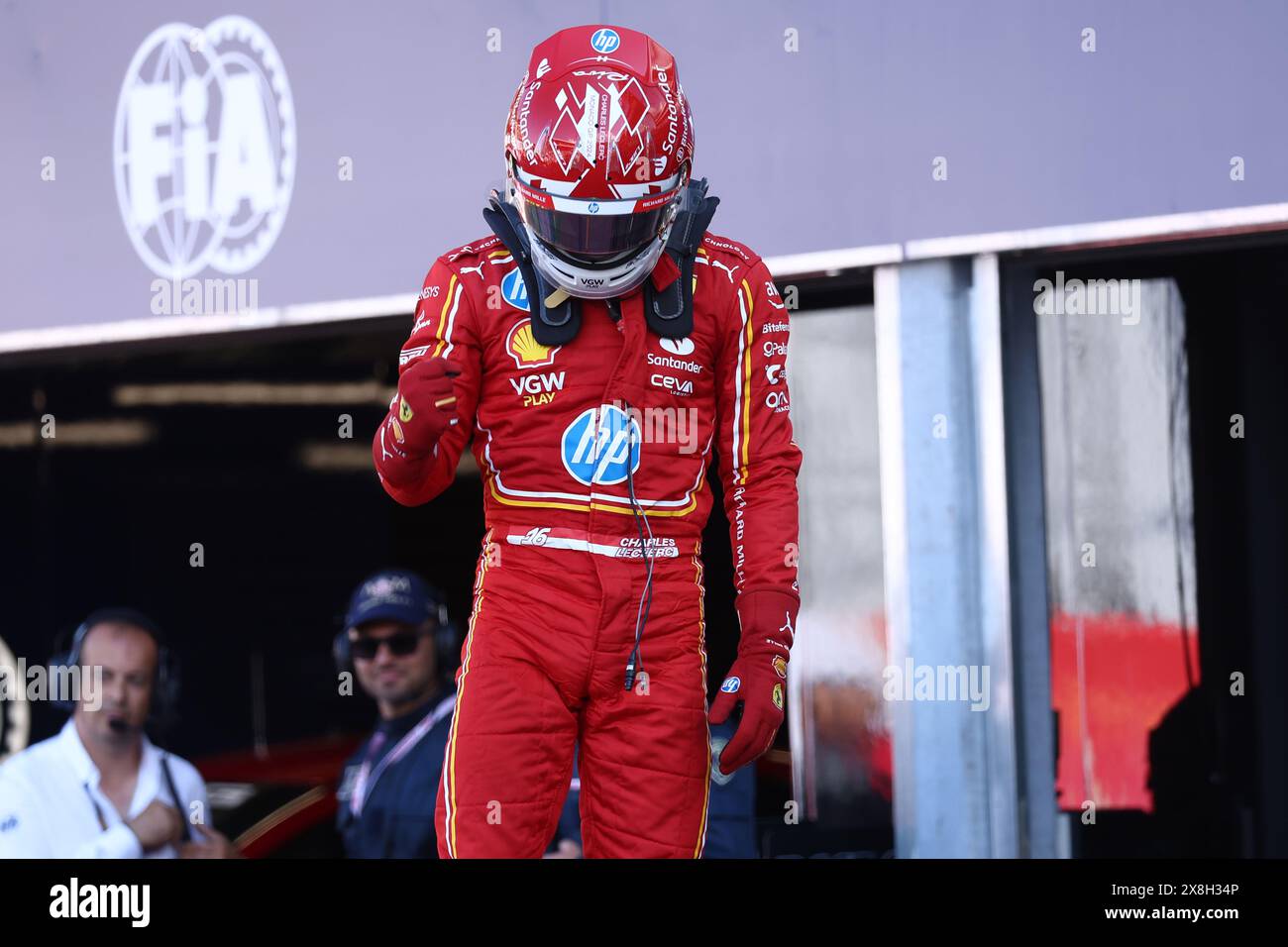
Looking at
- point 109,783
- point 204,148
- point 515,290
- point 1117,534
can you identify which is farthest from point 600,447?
point 109,783

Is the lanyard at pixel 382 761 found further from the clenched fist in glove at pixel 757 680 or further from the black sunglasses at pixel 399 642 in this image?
the clenched fist in glove at pixel 757 680

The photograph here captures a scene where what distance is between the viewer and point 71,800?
4.44m

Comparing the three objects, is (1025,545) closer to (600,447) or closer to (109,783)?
(600,447)

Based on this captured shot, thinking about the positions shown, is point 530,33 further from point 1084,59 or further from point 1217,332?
point 1217,332

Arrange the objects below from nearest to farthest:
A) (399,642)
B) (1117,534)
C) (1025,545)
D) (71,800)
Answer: (1025,545) < (1117,534) < (399,642) < (71,800)

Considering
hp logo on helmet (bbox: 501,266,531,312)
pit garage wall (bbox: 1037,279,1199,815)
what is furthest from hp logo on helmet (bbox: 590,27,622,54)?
pit garage wall (bbox: 1037,279,1199,815)

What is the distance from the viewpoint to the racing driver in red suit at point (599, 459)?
2088 millimetres

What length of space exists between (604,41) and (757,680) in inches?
38.3

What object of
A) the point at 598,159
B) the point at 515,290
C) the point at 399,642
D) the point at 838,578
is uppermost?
the point at 598,159

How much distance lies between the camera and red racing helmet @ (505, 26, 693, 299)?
210 centimetres

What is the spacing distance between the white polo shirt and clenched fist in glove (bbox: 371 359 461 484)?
268 cm

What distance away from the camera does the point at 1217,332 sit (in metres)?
3.91
